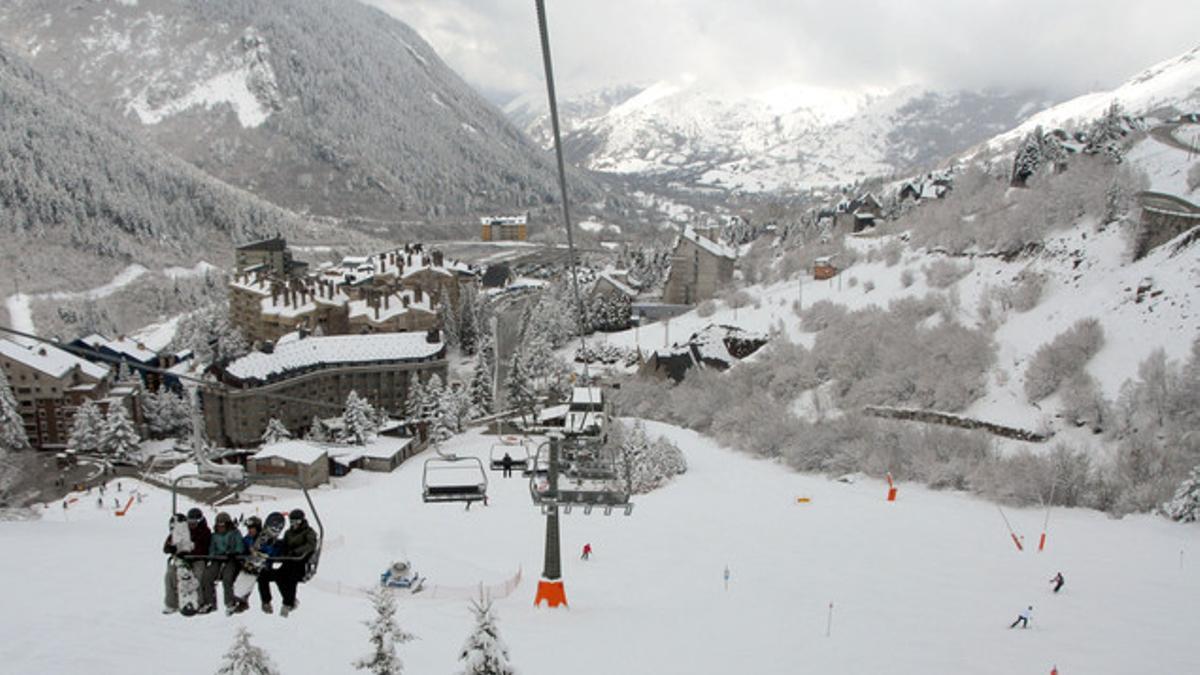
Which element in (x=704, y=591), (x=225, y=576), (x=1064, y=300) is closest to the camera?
(x=225, y=576)

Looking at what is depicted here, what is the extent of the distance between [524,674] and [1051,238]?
3971 centimetres

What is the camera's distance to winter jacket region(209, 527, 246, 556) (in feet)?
28.6

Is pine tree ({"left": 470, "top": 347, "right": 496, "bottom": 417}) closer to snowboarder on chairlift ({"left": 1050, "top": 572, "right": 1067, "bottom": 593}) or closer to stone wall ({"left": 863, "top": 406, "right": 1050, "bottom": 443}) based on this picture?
stone wall ({"left": 863, "top": 406, "right": 1050, "bottom": 443})

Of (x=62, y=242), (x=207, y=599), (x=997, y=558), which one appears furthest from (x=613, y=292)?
(x=62, y=242)

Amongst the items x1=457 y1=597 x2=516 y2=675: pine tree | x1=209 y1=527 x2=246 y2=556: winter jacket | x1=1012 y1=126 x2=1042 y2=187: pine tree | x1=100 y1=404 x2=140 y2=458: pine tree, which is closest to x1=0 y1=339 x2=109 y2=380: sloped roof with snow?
x1=100 y1=404 x2=140 y2=458: pine tree

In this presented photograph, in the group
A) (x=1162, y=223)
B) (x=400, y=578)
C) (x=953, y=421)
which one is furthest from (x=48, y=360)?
(x=1162, y=223)

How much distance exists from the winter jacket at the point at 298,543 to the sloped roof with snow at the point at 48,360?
44402 millimetres

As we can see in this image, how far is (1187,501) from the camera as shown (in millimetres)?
21188

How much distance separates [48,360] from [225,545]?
4692 centimetres

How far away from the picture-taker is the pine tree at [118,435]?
41.0m

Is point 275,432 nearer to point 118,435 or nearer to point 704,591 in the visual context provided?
point 118,435

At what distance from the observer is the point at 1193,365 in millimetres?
24453

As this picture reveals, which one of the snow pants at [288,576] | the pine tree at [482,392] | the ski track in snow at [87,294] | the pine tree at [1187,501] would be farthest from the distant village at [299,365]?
the pine tree at [1187,501]

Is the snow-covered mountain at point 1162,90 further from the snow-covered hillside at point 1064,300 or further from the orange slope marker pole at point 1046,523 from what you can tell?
the orange slope marker pole at point 1046,523
